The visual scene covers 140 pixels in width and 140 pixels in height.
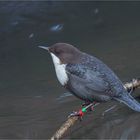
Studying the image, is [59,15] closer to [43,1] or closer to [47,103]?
[43,1]

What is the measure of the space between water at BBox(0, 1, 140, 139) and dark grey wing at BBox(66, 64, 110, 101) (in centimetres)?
37

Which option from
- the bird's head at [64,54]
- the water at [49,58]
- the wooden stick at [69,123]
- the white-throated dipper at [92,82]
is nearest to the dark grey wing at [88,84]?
the white-throated dipper at [92,82]

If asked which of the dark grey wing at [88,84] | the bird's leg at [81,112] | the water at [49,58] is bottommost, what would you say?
the water at [49,58]

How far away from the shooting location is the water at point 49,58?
5645mm

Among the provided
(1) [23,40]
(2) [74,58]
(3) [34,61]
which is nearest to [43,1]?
(1) [23,40]

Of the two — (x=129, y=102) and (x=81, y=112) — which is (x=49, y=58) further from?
(x=129, y=102)

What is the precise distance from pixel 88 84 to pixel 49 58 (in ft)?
10.6

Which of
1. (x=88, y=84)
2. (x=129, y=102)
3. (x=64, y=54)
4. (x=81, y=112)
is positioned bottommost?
(x=81, y=112)

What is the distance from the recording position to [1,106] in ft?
21.8

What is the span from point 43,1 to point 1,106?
3.36 metres

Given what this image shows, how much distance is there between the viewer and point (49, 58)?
846 centimetres

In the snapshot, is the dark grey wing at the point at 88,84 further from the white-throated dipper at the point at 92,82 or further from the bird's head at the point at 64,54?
the bird's head at the point at 64,54

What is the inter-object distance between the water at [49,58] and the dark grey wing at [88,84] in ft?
1.23

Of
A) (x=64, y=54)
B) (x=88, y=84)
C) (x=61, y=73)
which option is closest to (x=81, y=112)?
(x=88, y=84)
